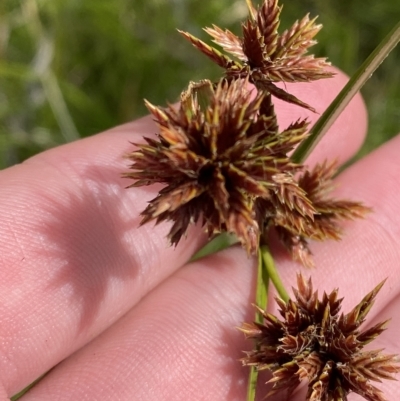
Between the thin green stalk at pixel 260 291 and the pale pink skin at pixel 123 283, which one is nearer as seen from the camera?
the thin green stalk at pixel 260 291

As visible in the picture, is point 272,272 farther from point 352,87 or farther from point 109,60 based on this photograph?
point 109,60

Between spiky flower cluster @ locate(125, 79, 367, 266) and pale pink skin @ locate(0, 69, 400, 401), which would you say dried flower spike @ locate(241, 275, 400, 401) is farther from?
pale pink skin @ locate(0, 69, 400, 401)

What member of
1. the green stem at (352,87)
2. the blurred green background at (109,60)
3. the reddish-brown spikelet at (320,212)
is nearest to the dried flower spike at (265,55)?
the green stem at (352,87)

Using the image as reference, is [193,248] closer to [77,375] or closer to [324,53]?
[77,375]

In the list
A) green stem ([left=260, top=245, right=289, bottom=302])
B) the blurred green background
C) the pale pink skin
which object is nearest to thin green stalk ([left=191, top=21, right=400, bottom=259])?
green stem ([left=260, top=245, right=289, bottom=302])

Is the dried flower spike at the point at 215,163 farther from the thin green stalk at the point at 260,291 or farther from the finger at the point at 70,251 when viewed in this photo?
the finger at the point at 70,251
